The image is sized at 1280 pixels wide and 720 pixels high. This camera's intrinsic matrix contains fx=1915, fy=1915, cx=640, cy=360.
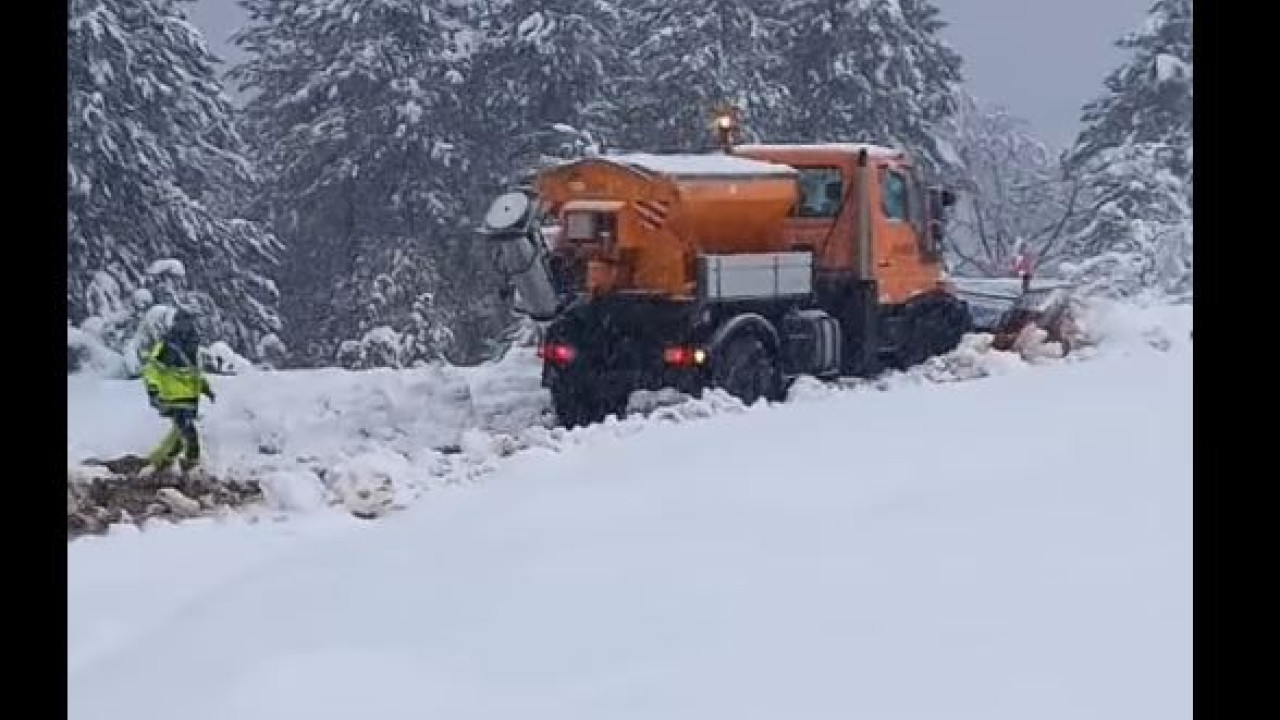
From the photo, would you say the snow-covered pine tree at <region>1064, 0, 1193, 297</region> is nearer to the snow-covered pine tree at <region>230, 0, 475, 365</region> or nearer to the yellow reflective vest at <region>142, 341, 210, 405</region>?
the snow-covered pine tree at <region>230, 0, 475, 365</region>

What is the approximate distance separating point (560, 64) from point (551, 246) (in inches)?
660

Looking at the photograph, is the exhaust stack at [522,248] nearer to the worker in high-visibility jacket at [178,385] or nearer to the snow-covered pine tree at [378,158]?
the worker in high-visibility jacket at [178,385]

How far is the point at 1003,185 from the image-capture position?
56.8 meters

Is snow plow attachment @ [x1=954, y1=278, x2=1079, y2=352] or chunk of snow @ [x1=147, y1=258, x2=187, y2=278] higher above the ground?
chunk of snow @ [x1=147, y1=258, x2=187, y2=278]

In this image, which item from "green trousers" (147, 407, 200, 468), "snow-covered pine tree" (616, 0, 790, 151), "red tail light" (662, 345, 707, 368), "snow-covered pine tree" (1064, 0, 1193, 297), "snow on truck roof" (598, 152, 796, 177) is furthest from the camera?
"snow-covered pine tree" (1064, 0, 1193, 297)

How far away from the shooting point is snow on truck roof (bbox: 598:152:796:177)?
15984mm

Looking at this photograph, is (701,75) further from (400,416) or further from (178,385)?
(178,385)

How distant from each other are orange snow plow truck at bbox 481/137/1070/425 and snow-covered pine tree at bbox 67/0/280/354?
261 inches

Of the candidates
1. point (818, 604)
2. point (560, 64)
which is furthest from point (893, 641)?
point (560, 64)

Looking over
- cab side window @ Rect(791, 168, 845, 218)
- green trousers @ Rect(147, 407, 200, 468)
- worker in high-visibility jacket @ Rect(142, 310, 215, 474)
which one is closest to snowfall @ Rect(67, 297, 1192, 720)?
green trousers @ Rect(147, 407, 200, 468)

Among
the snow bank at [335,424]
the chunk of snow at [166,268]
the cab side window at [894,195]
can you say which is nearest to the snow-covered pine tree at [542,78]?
the chunk of snow at [166,268]

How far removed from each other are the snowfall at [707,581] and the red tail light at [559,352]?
386cm

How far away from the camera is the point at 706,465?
10.4m
